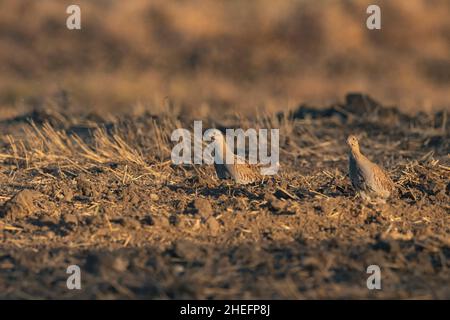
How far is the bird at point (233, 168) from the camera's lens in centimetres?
865

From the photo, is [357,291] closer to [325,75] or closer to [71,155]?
[71,155]

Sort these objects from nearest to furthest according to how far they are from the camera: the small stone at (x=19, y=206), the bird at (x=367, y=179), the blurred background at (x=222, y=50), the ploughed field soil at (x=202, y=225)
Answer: the ploughed field soil at (x=202, y=225), the small stone at (x=19, y=206), the bird at (x=367, y=179), the blurred background at (x=222, y=50)

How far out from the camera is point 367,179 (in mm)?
7699

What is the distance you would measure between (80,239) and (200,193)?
154 centimetres

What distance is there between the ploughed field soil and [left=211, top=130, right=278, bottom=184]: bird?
115 mm

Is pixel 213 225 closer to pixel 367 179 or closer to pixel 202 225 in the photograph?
pixel 202 225

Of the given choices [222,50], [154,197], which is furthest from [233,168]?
[222,50]

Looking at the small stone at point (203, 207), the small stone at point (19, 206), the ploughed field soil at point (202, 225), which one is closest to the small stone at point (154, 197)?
the ploughed field soil at point (202, 225)

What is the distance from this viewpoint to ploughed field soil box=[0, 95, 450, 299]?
6.05m

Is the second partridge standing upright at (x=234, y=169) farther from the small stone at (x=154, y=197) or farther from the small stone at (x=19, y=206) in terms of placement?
the small stone at (x=19, y=206)

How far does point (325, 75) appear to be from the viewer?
21562mm

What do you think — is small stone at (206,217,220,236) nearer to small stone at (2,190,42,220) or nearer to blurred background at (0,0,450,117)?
small stone at (2,190,42,220)

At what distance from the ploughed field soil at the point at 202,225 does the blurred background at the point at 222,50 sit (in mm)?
9336
